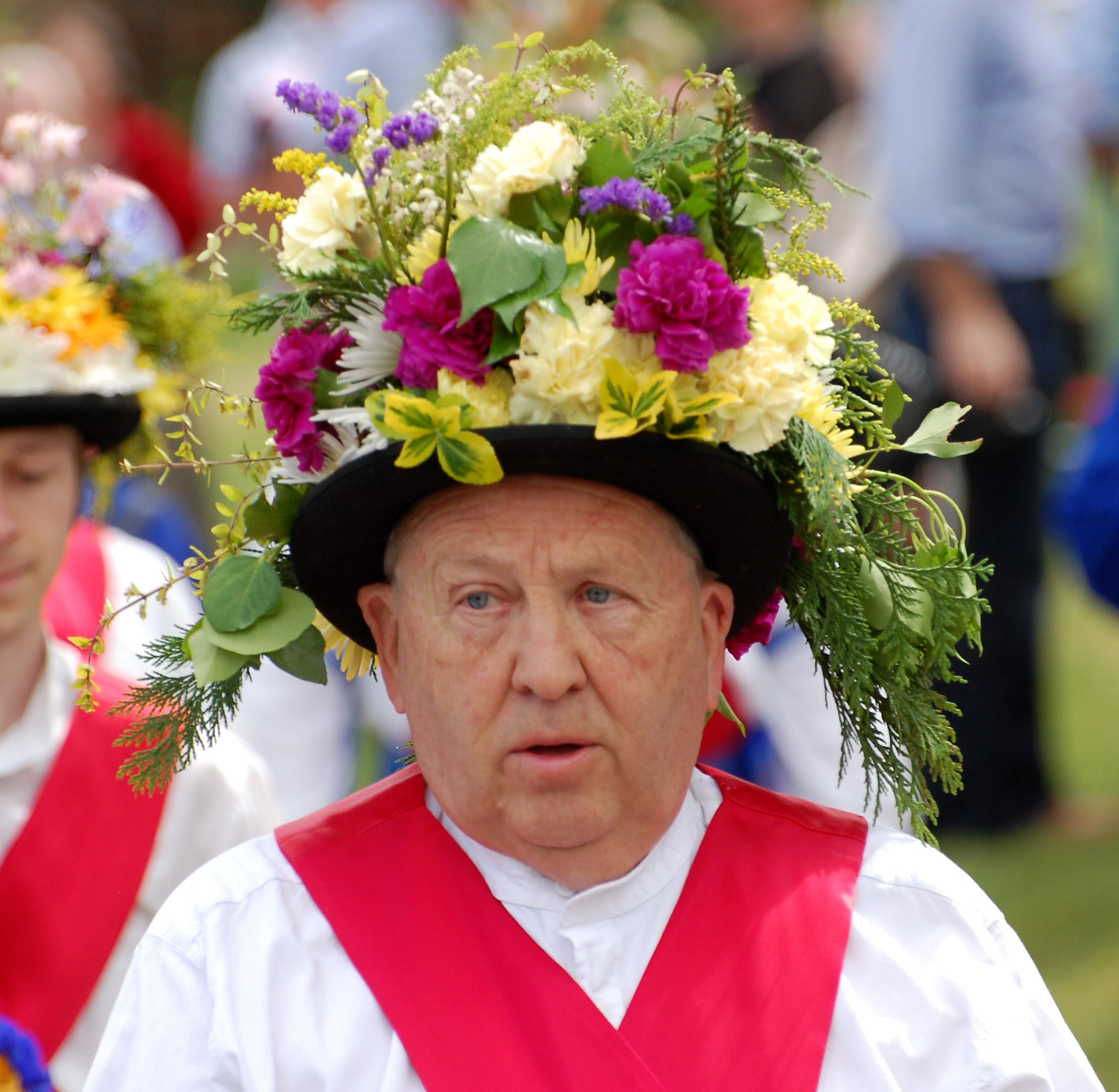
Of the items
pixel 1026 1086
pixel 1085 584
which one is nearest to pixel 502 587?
pixel 1026 1086

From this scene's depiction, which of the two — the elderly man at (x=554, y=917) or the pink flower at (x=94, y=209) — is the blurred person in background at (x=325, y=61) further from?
the elderly man at (x=554, y=917)

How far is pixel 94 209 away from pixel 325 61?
5023mm

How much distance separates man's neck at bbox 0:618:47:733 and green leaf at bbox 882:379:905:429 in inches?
69.5

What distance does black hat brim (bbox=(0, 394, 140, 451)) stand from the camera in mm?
3182

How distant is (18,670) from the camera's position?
330 centimetres

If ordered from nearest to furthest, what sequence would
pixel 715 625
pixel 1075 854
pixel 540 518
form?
pixel 540 518, pixel 715 625, pixel 1075 854

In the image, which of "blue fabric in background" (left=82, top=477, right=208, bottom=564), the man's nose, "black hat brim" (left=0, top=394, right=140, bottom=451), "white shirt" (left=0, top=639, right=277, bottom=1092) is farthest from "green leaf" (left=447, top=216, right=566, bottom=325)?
"blue fabric in background" (left=82, top=477, right=208, bottom=564)

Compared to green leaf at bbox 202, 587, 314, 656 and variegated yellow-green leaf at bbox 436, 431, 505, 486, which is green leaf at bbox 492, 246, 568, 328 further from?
green leaf at bbox 202, 587, 314, 656

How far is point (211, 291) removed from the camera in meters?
3.74

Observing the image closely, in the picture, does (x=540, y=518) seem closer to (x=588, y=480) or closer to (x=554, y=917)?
(x=588, y=480)

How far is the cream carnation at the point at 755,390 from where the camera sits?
2.27m

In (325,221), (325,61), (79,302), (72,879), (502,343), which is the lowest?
(72,879)

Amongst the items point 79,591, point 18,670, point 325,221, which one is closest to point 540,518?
point 325,221

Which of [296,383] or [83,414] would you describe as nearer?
[296,383]
